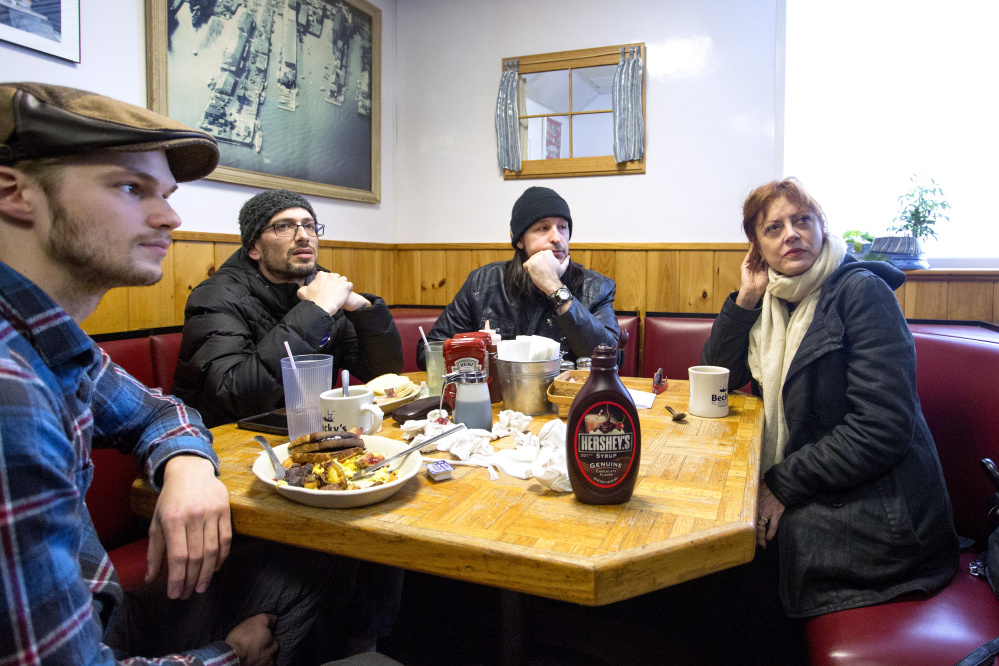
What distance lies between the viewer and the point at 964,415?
5.15ft

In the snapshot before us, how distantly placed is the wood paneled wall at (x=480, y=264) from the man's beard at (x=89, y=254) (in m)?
1.45

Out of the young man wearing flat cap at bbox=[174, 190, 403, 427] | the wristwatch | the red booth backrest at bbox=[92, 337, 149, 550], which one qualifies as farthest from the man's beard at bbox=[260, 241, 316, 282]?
the wristwatch

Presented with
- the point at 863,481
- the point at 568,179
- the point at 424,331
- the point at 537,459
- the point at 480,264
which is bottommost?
the point at 863,481

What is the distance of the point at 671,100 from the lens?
3078 millimetres

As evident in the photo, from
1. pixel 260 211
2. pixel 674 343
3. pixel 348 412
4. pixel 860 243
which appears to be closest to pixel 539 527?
pixel 348 412

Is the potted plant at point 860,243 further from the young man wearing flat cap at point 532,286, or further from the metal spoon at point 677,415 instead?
the metal spoon at point 677,415

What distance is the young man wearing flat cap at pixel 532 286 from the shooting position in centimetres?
235

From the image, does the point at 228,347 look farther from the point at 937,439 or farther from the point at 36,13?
the point at 937,439

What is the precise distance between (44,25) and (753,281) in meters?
2.23

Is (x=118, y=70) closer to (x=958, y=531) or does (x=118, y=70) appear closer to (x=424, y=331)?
(x=424, y=331)

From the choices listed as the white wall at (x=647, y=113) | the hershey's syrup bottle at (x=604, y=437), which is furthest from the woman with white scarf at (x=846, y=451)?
the white wall at (x=647, y=113)

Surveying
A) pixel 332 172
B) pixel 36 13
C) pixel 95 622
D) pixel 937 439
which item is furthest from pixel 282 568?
pixel 332 172

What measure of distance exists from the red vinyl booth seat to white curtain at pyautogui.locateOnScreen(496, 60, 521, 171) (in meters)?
2.10

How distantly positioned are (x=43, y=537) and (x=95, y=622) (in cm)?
14
